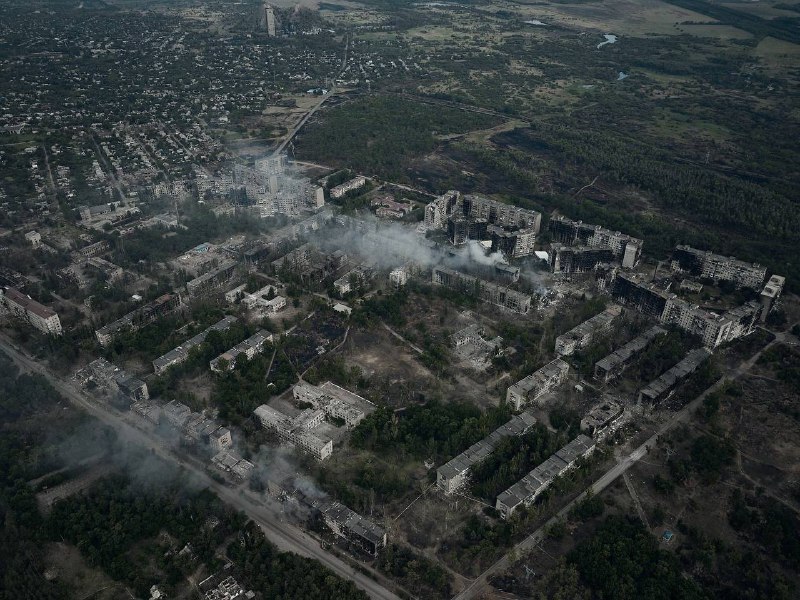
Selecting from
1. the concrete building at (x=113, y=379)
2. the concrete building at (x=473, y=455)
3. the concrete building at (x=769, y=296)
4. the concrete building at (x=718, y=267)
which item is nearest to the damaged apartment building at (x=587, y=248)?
the concrete building at (x=718, y=267)

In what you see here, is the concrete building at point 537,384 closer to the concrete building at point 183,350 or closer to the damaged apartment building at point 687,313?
the damaged apartment building at point 687,313

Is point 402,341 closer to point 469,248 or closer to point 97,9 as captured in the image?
point 469,248

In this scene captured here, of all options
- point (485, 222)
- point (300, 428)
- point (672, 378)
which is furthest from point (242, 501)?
point (485, 222)

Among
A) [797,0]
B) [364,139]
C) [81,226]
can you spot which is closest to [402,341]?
[81,226]

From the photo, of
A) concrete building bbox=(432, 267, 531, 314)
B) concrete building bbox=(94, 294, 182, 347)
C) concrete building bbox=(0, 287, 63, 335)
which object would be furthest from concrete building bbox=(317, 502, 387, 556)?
concrete building bbox=(0, 287, 63, 335)

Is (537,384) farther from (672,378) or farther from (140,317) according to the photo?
(140,317)
